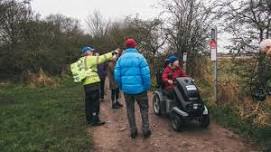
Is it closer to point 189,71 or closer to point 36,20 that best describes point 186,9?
point 189,71

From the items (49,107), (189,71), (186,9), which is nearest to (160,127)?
(49,107)

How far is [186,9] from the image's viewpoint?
58.1 ft

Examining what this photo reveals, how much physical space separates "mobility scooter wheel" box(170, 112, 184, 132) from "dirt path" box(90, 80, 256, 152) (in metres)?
0.11

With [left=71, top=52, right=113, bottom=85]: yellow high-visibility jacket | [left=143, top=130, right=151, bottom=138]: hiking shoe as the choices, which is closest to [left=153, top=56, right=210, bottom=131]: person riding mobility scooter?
[left=143, top=130, right=151, bottom=138]: hiking shoe

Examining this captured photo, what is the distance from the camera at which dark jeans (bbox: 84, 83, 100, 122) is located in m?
9.35

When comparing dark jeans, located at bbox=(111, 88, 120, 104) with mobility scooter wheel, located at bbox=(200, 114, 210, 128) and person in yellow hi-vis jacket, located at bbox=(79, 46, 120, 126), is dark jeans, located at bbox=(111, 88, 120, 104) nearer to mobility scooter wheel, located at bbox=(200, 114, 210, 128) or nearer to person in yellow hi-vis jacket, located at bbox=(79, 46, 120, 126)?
person in yellow hi-vis jacket, located at bbox=(79, 46, 120, 126)

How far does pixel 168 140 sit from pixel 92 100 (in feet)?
7.77

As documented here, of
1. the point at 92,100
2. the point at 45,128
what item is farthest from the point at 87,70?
the point at 45,128

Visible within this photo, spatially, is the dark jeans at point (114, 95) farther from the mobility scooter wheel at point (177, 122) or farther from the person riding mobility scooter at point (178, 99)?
the mobility scooter wheel at point (177, 122)

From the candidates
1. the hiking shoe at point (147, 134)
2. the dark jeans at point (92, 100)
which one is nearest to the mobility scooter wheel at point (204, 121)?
the hiking shoe at point (147, 134)

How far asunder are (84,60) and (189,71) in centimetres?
850

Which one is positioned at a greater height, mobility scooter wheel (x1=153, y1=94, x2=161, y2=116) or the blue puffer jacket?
the blue puffer jacket

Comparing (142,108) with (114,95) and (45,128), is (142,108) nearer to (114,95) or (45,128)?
(45,128)

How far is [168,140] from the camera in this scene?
7902mm
